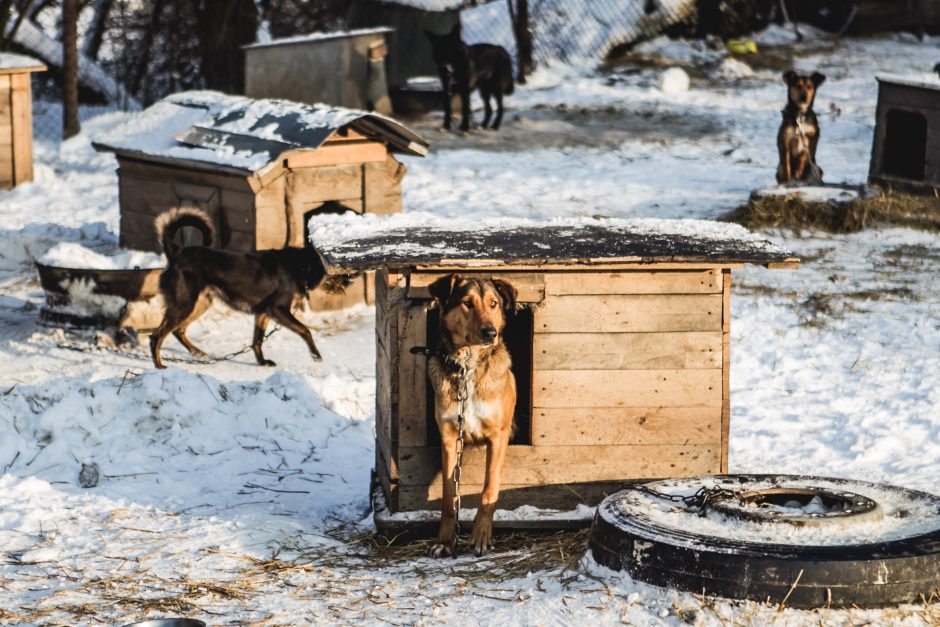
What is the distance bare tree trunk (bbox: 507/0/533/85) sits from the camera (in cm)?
2300

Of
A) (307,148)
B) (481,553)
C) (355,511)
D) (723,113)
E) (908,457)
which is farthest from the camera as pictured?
(723,113)

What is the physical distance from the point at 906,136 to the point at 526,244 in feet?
34.2

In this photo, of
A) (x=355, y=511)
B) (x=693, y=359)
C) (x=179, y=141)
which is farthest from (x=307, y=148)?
(x=693, y=359)

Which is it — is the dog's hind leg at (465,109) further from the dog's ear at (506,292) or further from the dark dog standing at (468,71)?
the dog's ear at (506,292)

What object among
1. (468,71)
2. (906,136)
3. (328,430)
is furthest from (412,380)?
(468,71)

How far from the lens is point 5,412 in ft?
27.3

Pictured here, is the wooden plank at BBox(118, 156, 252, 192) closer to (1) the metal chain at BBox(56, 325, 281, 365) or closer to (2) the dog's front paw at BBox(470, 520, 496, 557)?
(1) the metal chain at BBox(56, 325, 281, 365)

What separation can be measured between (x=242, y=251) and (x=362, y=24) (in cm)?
1365

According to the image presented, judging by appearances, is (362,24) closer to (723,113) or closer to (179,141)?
(723,113)

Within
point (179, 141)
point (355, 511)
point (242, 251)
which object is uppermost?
point (179, 141)

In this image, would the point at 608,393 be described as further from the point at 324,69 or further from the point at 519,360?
the point at 324,69

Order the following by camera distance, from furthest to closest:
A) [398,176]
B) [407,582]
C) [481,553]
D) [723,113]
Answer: [723,113] → [398,176] → [481,553] → [407,582]

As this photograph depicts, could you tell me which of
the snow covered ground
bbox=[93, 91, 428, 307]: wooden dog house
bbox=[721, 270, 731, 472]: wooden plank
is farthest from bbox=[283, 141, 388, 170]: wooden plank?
bbox=[721, 270, 731, 472]: wooden plank

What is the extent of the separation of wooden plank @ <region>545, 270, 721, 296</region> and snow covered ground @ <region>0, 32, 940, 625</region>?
4.51ft
